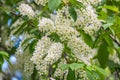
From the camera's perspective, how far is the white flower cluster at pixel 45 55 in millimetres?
2424

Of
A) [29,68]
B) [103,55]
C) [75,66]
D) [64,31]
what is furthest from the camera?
[103,55]

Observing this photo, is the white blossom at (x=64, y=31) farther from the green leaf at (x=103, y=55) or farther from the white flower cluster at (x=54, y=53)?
the green leaf at (x=103, y=55)

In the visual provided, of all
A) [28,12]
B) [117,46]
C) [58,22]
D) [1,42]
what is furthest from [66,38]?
[1,42]

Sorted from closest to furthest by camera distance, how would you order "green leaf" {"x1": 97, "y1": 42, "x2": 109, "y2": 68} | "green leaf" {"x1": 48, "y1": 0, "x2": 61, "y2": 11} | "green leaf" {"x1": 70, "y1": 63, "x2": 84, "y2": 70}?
"green leaf" {"x1": 70, "y1": 63, "x2": 84, "y2": 70} < "green leaf" {"x1": 48, "y1": 0, "x2": 61, "y2": 11} < "green leaf" {"x1": 97, "y1": 42, "x2": 109, "y2": 68}

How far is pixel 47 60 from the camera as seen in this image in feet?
7.93

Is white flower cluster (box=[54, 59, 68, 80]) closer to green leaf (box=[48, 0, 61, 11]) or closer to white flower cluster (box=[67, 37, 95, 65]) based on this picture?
white flower cluster (box=[67, 37, 95, 65])

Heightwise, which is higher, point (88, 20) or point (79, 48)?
point (88, 20)

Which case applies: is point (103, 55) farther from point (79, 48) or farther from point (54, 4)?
point (54, 4)

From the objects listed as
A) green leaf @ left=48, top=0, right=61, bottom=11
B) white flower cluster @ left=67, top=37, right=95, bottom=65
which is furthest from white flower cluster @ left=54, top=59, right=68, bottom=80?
green leaf @ left=48, top=0, right=61, bottom=11

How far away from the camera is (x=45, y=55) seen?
8.22 ft

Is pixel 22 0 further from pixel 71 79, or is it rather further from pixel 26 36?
pixel 71 79

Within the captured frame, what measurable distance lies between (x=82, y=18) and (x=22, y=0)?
1427 mm

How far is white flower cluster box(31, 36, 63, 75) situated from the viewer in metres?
2.42

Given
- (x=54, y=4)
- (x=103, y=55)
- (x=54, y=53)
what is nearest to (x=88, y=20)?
(x=54, y=4)
